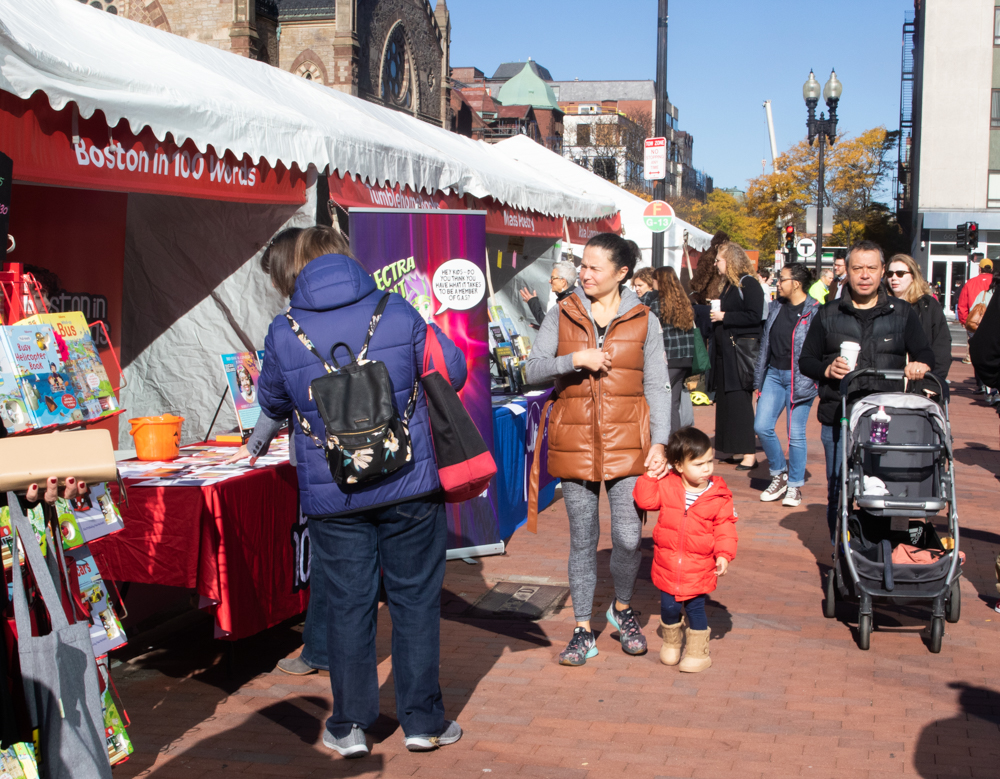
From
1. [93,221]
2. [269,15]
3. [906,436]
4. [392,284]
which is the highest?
[269,15]

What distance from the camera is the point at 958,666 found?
4.71m

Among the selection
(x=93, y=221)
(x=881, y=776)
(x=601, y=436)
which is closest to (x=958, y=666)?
(x=881, y=776)

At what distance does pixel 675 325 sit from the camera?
7.50 m

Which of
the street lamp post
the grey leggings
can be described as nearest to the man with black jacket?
the grey leggings

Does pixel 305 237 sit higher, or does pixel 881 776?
pixel 305 237

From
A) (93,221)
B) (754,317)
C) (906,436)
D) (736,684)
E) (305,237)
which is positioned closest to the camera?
(305,237)

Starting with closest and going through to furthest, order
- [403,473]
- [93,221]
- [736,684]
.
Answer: [403,473] → [736,684] → [93,221]

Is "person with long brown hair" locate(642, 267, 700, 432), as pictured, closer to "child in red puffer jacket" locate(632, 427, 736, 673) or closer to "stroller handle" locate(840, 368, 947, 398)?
"stroller handle" locate(840, 368, 947, 398)

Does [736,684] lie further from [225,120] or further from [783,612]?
Result: [225,120]

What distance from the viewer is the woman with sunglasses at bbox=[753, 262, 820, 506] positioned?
802 cm

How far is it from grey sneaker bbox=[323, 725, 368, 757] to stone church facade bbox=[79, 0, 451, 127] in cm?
2756

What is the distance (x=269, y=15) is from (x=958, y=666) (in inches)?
1287

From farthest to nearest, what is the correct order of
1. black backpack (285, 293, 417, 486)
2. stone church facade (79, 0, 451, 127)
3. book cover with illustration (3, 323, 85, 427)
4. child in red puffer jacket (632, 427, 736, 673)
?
stone church facade (79, 0, 451, 127)
child in red puffer jacket (632, 427, 736, 673)
black backpack (285, 293, 417, 486)
book cover with illustration (3, 323, 85, 427)

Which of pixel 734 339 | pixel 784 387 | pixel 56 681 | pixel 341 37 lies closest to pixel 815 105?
pixel 341 37
